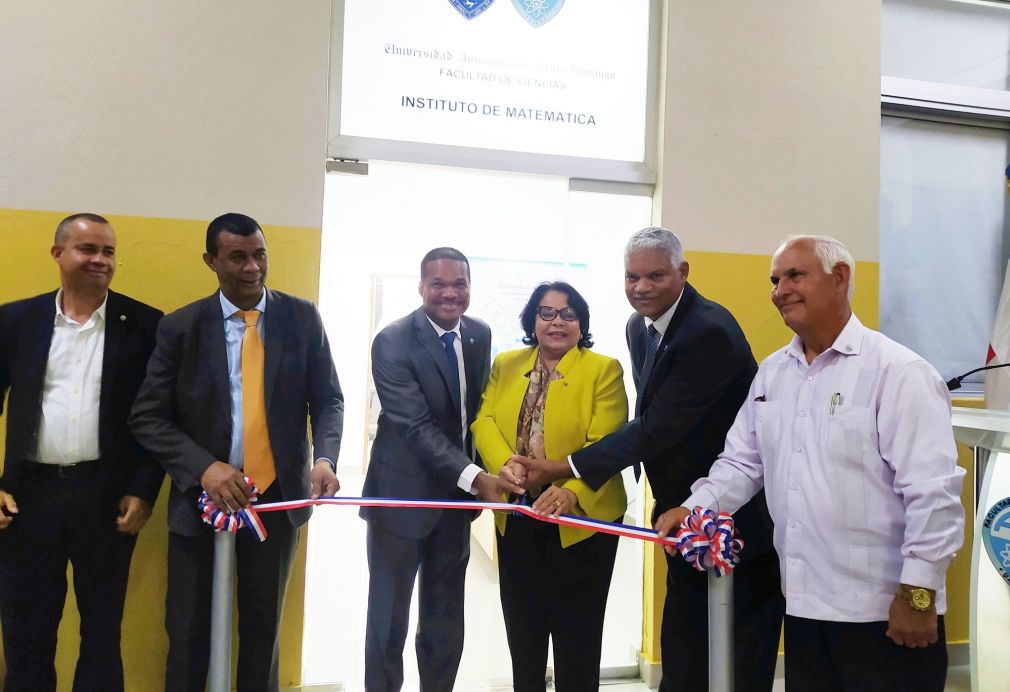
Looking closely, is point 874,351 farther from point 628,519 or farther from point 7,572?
point 7,572

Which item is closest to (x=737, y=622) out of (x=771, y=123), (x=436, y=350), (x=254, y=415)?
(x=436, y=350)

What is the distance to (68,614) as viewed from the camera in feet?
8.91

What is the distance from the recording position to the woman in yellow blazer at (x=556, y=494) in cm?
226

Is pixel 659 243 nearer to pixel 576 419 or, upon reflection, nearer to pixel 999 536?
pixel 576 419

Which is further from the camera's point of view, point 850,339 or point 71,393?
point 71,393

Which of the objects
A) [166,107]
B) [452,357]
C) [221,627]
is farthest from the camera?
[166,107]

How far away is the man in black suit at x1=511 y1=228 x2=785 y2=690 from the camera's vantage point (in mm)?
2213

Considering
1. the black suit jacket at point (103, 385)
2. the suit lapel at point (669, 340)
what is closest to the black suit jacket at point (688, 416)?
the suit lapel at point (669, 340)

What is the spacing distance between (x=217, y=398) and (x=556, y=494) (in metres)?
1.21

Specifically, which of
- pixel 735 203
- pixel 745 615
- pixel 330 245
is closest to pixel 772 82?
pixel 735 203

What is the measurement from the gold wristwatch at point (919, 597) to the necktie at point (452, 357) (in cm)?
151

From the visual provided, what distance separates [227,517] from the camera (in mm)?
2049

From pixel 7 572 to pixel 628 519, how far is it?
2562 mm

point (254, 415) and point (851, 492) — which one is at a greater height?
point (254, 415)
